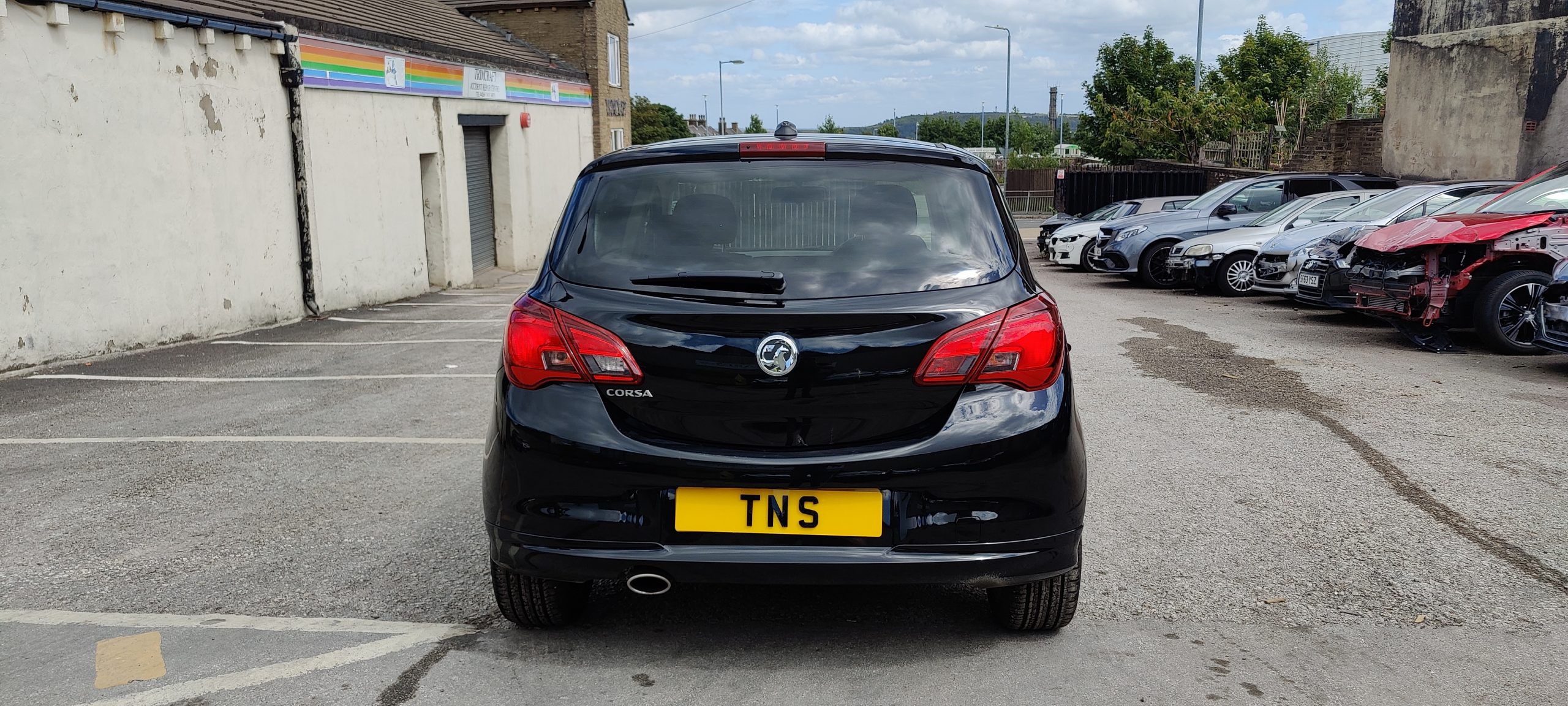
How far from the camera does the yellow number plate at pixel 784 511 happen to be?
3.30m

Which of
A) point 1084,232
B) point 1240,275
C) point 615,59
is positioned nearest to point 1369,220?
point 1240,275

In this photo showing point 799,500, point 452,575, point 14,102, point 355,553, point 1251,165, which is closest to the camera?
point 799,500

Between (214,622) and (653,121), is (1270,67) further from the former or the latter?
(653,121)

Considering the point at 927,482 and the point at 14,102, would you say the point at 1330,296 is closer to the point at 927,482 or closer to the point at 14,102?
the point at 927,482

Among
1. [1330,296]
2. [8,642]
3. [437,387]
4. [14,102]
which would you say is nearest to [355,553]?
[8,642]

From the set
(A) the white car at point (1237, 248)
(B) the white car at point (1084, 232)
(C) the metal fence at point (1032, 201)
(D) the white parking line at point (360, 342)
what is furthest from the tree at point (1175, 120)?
(D) the white parking line at point (360, 342)

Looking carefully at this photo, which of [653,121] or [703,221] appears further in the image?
[653,121]

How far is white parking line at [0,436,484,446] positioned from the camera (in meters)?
6.88

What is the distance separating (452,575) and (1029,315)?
2.33 metres

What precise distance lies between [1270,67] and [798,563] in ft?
132

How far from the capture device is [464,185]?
2070 cm

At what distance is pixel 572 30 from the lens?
3247 centimetres

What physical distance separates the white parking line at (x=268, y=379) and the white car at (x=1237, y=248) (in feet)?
35.1

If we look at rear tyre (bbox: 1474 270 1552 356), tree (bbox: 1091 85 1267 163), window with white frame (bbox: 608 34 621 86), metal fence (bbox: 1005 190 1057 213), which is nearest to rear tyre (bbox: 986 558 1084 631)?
rear tyre (bbox: 1474 270 1552 356)
